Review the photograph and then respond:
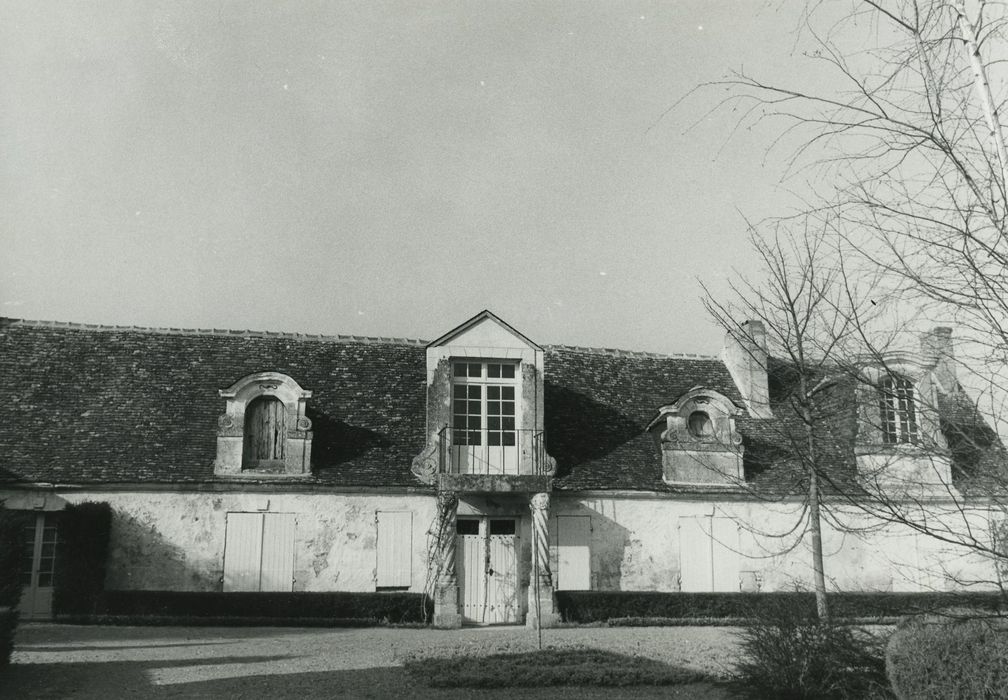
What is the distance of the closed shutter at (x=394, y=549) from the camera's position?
1939 centimetres

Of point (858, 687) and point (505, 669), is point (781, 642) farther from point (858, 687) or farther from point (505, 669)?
point (505, 669)

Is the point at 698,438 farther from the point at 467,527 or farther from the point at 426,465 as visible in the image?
the point at 426,465

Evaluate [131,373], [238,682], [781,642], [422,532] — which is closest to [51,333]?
[131,373]

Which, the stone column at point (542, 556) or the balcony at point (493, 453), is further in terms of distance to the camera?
the balcony at point (493, 453)

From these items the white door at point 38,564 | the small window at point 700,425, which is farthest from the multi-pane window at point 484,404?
the white door at point 38,564

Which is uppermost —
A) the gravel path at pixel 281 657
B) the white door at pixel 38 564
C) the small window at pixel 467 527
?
the small window at pixel 467 527

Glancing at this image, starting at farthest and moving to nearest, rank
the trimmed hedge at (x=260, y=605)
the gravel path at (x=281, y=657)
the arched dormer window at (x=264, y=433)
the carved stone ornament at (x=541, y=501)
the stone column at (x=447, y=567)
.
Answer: the arched dormer window at (x=264, y=433) < the carved stone ornament at (x=541, y=501) < the stone column at (x=447, y=567) < the trimmed hedge at (x=260, y=605) < the gravel path at (x=281, y=657)

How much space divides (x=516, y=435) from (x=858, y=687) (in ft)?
36.4

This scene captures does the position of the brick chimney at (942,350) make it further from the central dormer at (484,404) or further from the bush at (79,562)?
the bush at (79,562)

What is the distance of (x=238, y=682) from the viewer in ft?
35.9

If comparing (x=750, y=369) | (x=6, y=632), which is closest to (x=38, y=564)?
(x=6, y=632)

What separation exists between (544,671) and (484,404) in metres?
9.59

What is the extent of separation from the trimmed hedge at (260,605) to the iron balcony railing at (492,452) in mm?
3154

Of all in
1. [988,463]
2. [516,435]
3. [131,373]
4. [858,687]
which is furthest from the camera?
[131,373]
